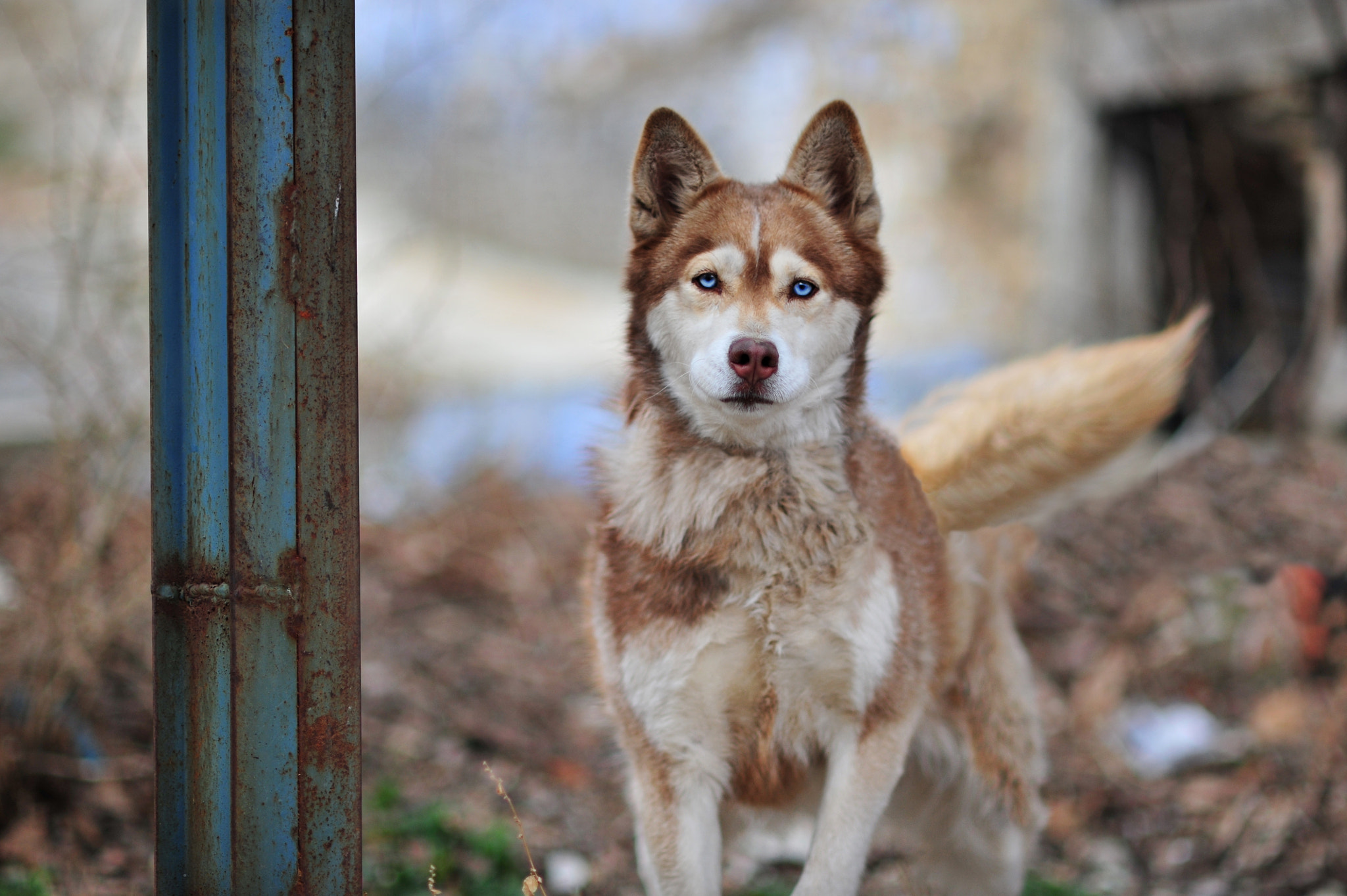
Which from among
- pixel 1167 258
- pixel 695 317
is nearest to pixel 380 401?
pixel 695 317

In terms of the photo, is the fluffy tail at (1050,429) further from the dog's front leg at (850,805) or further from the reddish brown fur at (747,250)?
the dog's front leg at (850,805)

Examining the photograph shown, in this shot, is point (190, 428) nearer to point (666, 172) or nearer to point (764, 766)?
point (666, 172)

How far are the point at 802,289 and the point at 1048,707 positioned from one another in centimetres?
284

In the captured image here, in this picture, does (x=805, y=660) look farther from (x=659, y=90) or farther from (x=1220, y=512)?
(x=659, y=90)

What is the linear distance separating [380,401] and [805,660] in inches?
177

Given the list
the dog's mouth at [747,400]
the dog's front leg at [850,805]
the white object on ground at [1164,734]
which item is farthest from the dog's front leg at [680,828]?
the white object on ground at [1164,734]

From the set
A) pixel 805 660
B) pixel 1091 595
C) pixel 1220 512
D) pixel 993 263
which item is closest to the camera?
pixel 805 660

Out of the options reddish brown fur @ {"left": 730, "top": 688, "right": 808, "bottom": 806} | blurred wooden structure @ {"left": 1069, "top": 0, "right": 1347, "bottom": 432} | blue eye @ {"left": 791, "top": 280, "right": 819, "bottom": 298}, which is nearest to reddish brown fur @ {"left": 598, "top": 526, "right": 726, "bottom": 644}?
reddish brown fur @ {"left": 730, "top": 688, "right": 808, "bottom": 806}

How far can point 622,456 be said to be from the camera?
2547mm

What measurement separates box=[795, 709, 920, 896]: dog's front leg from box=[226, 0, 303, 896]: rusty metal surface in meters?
1.02

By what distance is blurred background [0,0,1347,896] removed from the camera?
351 centimetres

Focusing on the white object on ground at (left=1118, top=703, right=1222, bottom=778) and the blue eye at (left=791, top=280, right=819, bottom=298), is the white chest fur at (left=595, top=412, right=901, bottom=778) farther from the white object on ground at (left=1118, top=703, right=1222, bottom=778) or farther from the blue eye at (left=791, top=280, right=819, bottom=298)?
the white object on ground at (left=1118, top=703, right=1222, bottom=778)

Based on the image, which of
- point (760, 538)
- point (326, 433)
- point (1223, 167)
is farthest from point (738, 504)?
point (1223, 167)

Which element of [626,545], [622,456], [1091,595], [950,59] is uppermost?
[950,59]
